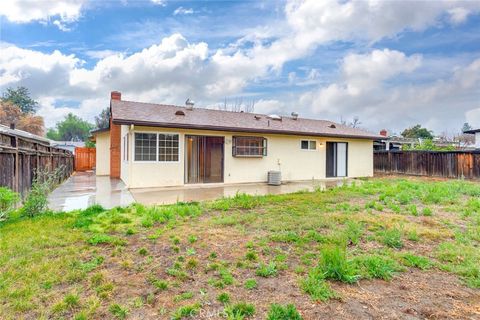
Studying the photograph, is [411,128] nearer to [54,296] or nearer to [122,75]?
[122,75]

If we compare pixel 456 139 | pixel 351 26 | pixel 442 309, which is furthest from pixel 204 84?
pixel 456 139

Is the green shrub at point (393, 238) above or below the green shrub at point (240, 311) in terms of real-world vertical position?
above

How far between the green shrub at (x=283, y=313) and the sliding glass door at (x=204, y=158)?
10.1 meters

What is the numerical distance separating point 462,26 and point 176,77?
1561 centimetres

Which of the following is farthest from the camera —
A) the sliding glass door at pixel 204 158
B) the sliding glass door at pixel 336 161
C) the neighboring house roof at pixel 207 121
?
the sliding glass door at pixel 336 161

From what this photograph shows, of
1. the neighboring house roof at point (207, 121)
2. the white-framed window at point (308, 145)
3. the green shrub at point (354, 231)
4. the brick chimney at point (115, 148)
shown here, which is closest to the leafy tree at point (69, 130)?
the brick chimney at point (115, 148)

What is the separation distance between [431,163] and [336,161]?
5.17m

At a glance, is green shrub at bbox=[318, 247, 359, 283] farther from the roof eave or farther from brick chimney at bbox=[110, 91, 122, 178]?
brick chimney at bbox=[110, 91, 122, 178]

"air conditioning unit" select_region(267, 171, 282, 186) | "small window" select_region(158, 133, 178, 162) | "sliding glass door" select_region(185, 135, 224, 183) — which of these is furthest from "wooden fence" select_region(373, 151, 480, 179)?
"small window" select_region(158, 133, 178, 162)

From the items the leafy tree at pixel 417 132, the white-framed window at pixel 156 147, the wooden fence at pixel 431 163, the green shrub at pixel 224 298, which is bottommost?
the green shrub at pixel 224 298

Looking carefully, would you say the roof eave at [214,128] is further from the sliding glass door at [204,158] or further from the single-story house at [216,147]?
the sliding glass door at [204,158]

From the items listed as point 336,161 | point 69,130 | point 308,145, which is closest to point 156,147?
point 308,145

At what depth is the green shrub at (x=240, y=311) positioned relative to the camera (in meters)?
2.33

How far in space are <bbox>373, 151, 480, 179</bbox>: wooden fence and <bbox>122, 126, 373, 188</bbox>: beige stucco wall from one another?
2495mm
